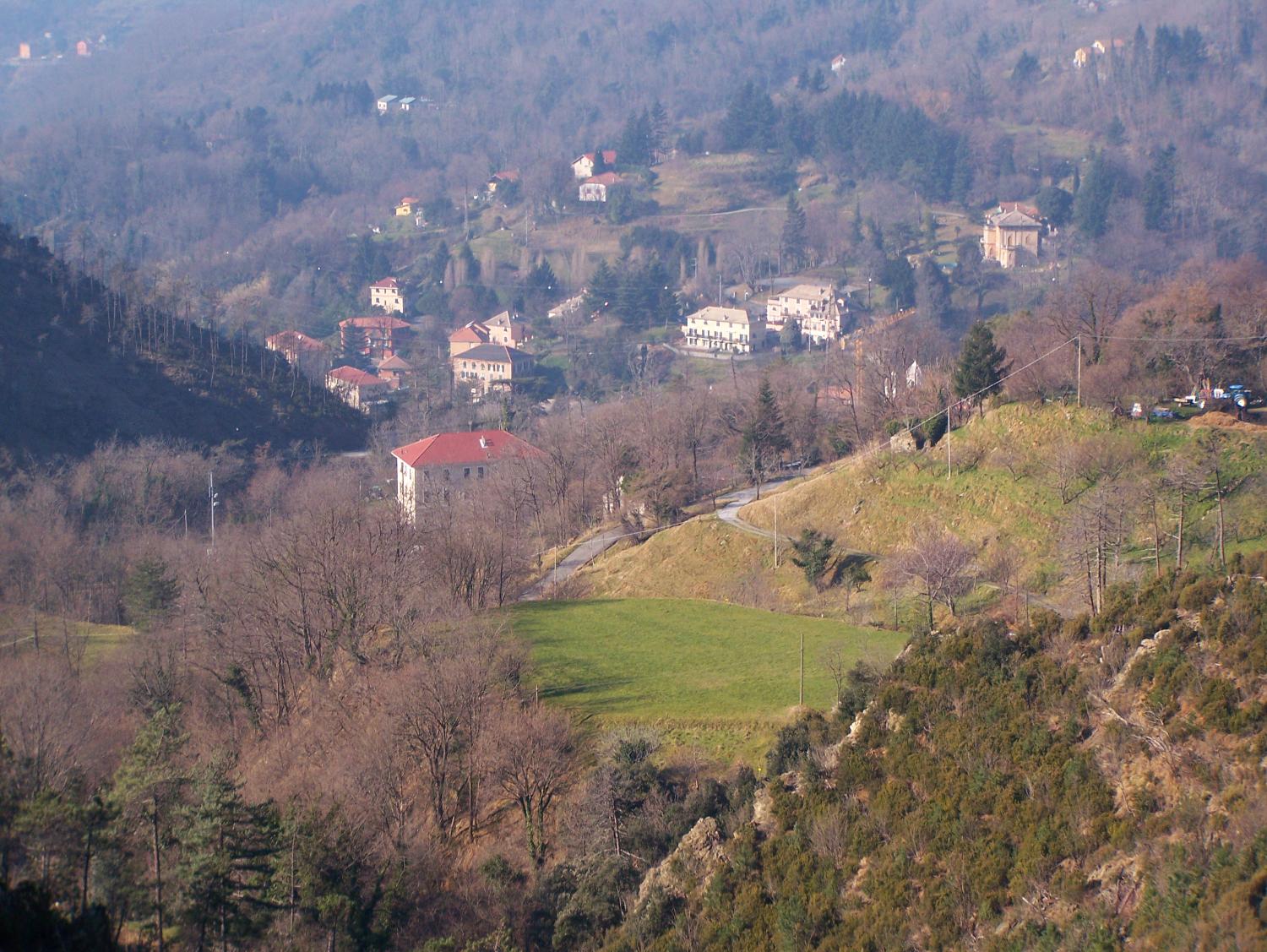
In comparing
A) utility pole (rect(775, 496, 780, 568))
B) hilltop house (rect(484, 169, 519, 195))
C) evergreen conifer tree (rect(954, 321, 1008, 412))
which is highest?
evergreen conifer tree (rect(954, 321, 1008, 412))

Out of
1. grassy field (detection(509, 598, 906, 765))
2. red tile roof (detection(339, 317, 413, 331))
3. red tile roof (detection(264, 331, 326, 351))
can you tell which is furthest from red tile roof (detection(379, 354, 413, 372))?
grassy field (detection(509, 598, 906, 765))

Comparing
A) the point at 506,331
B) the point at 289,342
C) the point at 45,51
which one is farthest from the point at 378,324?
the point at 45,51

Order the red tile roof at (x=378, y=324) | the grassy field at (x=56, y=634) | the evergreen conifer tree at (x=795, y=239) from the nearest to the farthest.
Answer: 1. the grassy field at (x=56, y=634)
2. the red tile roof at (x=378, y=324)
3. the evergreen conifer tree at (x=795, y=239)

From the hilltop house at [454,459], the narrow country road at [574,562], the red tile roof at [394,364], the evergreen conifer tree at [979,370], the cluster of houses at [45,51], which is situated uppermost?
the evergreen conifer tree at [979,370]

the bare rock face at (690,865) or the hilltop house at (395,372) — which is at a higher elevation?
the bare rock face at (690,865)

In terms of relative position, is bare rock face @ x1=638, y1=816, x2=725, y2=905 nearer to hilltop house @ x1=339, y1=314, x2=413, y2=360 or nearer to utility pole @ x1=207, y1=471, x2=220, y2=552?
utility pole @ x1=207, y1=471, x2=220, y2=552

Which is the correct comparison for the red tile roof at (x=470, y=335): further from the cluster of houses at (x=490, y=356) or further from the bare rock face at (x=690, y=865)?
the bare rock face at (x=690, y=865)

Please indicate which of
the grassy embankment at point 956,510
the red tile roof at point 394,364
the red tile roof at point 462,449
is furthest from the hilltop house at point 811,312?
the grassy embankment at point 956,510
